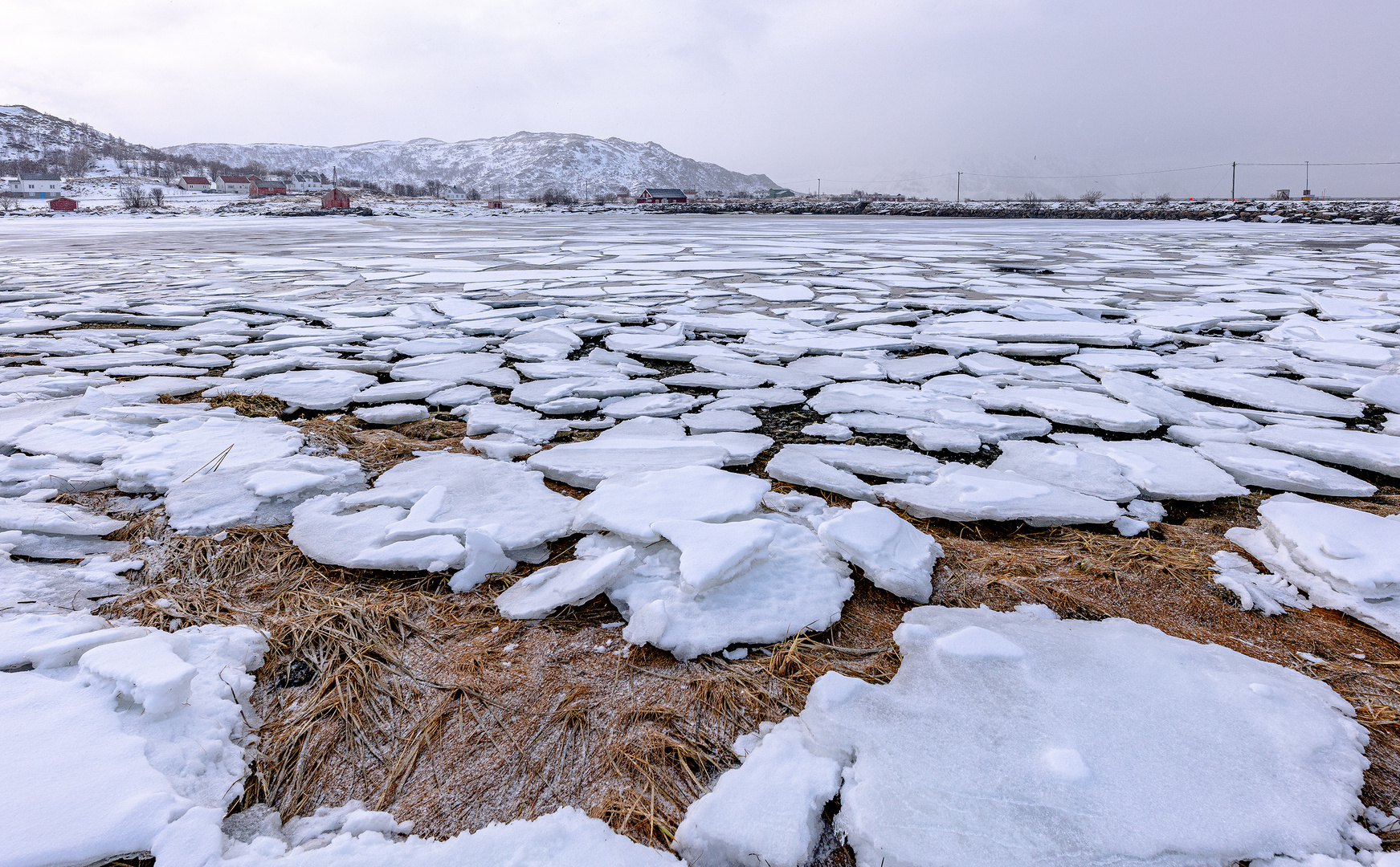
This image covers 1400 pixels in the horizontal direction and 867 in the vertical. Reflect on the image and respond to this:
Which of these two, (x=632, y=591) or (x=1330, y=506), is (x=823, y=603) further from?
(x=1330, y=506)

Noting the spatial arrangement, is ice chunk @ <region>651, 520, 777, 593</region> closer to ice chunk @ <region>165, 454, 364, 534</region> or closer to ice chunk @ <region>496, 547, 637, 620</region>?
ice chunk @ <region>496, 547, 637, 620</region>

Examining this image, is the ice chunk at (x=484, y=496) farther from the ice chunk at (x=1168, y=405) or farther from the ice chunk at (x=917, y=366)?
the ice chunk at (x=1168, y=405)

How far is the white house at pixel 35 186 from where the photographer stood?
53375mm

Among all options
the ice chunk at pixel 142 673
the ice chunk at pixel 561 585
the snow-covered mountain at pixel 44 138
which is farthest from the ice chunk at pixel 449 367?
the snow-covered mountain at pixel 44 138

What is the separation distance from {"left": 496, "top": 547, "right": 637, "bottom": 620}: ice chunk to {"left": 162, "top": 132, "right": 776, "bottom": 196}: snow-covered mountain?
10945 cm

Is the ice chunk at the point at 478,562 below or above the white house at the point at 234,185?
below

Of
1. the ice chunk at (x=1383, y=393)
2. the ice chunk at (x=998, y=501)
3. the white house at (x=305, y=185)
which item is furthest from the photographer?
the white house at (x=305, y=185)

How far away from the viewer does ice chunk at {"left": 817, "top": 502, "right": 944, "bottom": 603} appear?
1.26m

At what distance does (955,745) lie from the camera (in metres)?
0.89

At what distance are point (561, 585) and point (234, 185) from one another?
72.7 meters

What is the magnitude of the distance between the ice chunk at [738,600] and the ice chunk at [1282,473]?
1.24 meters

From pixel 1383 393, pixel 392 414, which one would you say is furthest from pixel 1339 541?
pixel 392 414

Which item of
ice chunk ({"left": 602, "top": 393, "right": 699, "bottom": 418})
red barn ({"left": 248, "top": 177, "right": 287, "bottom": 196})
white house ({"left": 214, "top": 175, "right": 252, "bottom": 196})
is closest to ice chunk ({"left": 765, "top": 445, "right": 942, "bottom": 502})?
ice chunk ({"left": 602, "top": 393, "right": 699, "bottom": 418})

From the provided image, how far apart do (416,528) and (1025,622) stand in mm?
1201
